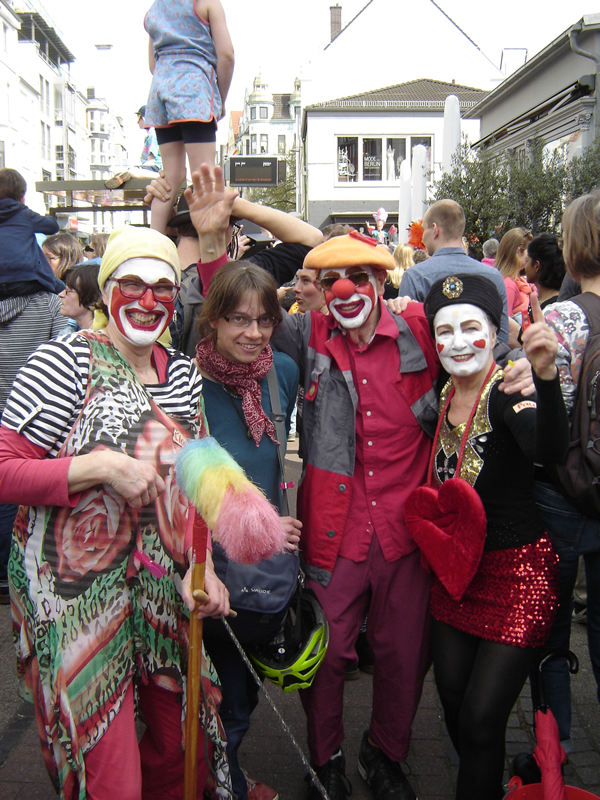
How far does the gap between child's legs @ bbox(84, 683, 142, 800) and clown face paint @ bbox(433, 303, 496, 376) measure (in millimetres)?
1468

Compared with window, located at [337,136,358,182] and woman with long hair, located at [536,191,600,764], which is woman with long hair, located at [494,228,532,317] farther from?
window, located at [337,136,358,182]

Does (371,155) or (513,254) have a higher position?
(371,155)

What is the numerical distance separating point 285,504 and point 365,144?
3257 cm

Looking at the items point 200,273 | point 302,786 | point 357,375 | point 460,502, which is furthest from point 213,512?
point 302,786

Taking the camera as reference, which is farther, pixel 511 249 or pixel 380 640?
pixel 511 249

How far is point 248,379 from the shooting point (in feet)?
8.57

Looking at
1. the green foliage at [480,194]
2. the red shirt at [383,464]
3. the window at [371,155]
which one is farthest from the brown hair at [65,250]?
the window at [371,155]

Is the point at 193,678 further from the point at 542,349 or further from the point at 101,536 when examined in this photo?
the point at 542,349

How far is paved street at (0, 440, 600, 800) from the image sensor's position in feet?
9.49

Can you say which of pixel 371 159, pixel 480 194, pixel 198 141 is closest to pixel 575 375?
pixel 198 141

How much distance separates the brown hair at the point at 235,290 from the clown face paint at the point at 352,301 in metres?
0.23

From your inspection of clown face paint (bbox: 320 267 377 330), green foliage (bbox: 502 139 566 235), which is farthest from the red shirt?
green foliage (bbox: 502 139 566 235)

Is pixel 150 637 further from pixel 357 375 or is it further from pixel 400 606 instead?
pixel 357 375

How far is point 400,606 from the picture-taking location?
272 centimetres
